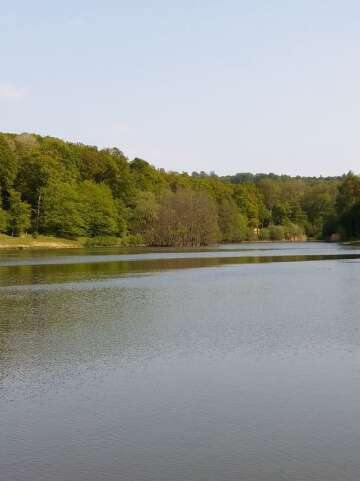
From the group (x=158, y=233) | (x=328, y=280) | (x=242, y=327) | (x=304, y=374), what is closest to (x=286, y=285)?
(x=328, y=280)

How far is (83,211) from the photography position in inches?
4242

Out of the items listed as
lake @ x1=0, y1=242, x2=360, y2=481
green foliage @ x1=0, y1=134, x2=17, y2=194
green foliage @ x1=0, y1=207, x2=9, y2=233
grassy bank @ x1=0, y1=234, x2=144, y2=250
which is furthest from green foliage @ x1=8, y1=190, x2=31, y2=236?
lake @ x1=0, y1=242, x2=360, y2=481

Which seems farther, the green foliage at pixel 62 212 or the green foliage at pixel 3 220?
the green foliage at pixel 62 212

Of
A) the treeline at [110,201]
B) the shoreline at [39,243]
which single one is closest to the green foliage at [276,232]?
the treeline at [110,201]

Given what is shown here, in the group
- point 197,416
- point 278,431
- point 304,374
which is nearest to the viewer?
point 278,431

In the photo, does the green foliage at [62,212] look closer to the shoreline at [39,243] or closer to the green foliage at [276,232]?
the shoreline at [39,243]

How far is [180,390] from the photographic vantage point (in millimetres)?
13562

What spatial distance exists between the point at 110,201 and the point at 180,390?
4004 inches

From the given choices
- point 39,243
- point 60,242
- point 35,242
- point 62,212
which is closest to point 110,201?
point 62,212

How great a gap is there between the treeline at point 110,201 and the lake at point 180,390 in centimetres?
7483

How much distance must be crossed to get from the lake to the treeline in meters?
74.8

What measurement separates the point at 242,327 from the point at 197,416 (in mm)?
9976

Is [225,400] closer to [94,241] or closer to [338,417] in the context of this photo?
[338,417]

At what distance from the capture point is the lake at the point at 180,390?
9617 mm
